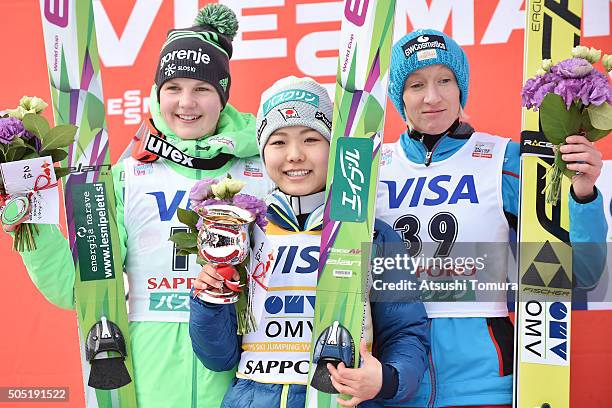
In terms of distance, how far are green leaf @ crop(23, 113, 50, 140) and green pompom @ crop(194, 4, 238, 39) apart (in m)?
0.65

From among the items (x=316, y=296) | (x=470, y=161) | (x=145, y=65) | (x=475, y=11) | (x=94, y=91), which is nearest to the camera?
(x=316, y=296)

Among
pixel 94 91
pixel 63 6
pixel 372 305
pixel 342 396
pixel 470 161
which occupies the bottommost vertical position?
pixel 342 396

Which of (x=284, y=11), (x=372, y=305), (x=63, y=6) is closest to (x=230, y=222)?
(x=372, y=305)

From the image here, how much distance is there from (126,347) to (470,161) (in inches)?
43.9

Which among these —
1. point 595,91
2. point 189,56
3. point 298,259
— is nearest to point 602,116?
point 595,91

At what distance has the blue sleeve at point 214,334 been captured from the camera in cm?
200

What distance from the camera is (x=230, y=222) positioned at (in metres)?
1.94

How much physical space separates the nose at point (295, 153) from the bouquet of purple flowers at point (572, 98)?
0.58 m

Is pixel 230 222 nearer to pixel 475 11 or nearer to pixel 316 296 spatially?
pixel 316 296

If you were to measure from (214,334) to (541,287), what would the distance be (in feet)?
3.10

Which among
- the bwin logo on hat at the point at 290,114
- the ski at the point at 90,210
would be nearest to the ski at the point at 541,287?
the bwin logo on hat at the point at 290,114

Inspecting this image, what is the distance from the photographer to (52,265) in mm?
2291

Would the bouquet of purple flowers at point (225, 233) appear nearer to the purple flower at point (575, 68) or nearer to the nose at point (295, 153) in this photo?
the nose at point (295, 153)

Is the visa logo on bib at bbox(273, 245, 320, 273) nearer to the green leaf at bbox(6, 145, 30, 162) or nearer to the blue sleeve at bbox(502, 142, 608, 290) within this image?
the blue sleeve at bbox(502, 142, 608, 290)
